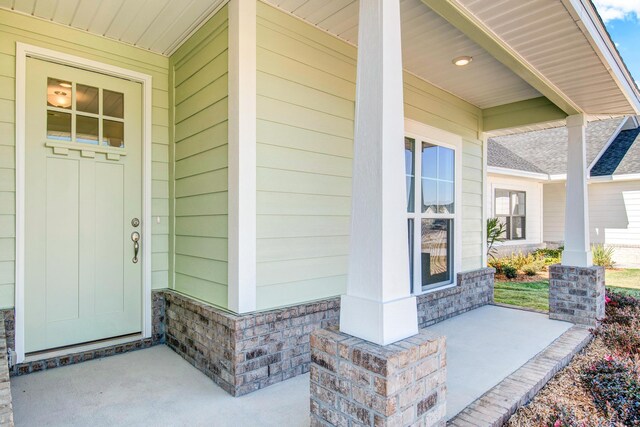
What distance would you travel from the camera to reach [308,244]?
321 centimetres

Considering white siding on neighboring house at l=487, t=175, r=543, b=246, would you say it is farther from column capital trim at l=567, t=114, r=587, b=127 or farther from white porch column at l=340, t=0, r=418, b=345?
white porch column at l=340, t=0, r=418, b=345

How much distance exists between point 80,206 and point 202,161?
118 cm

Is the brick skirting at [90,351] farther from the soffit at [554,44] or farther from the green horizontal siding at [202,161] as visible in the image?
the soffit at [554,44]

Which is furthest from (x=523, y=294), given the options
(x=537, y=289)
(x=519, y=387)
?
(x=519, y=387)

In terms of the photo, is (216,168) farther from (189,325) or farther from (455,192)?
(455,192)

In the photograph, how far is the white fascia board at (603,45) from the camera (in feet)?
8.96

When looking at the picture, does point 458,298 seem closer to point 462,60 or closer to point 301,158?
point 462,60

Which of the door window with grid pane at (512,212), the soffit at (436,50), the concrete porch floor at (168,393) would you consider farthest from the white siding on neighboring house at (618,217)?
the concrete porch floor at (168,393)

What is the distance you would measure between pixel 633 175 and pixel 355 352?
11.0 meters

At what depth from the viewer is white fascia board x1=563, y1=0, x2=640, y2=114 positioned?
2730 millimetres

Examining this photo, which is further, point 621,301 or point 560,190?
point 560,190

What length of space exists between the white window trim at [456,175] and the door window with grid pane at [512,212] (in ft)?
19.3

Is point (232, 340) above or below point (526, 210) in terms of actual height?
below

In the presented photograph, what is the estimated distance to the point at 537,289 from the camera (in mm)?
7164
